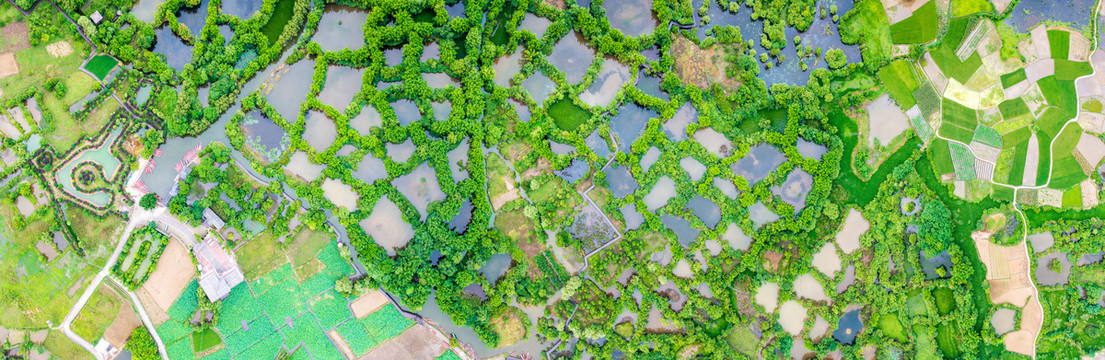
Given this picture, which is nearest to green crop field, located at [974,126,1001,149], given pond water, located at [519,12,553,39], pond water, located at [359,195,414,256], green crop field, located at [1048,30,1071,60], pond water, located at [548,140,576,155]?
green crop field, located at [1048,30,1071,60]

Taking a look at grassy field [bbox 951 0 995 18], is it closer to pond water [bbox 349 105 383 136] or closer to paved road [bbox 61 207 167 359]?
pond water [bbox 349 105 383 136]

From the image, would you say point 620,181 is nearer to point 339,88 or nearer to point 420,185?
point 420,185

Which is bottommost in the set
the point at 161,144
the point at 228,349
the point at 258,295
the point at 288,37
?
the point at 228,349

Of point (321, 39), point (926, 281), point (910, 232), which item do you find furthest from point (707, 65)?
point (321, 39)

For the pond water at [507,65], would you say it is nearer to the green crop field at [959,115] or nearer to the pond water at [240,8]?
the pond water at [240,8]

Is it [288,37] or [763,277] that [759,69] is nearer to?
[763,277]

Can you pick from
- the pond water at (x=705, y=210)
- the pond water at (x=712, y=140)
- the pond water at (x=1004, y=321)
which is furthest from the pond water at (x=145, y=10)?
the pond water at (x=1004, y=321)

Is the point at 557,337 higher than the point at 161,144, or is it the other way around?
the point at 161,144
